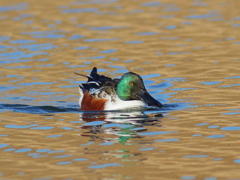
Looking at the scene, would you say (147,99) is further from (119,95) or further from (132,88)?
(119,95)

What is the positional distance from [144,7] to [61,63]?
7.16m

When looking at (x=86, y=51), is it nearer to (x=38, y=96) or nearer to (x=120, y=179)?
(x=38, y=96)

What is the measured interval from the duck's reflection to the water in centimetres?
2

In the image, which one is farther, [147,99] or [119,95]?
Answer: [119,95]

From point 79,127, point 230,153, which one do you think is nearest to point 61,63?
point 79,127

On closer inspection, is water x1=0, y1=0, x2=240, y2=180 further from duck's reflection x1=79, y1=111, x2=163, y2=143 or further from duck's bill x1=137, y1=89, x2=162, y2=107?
duck's bill x1=137, y1=89, x2=162, y2=107

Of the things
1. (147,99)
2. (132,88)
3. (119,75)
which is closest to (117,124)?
(147,99)

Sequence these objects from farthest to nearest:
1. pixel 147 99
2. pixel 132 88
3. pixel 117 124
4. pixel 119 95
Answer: pixel 119 95
pixel 132 88
pixel 147 99
pixel 117 124

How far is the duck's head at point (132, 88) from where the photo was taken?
388 inches

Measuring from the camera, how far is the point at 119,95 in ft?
32.9

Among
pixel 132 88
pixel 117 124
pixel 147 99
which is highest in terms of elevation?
pixel 132 88

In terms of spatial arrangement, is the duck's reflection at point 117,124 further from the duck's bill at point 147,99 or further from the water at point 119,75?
the duck's bill at point 147,99

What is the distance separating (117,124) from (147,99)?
3.54 feet

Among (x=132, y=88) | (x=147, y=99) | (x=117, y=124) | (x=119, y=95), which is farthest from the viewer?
(x=119, y=95)
